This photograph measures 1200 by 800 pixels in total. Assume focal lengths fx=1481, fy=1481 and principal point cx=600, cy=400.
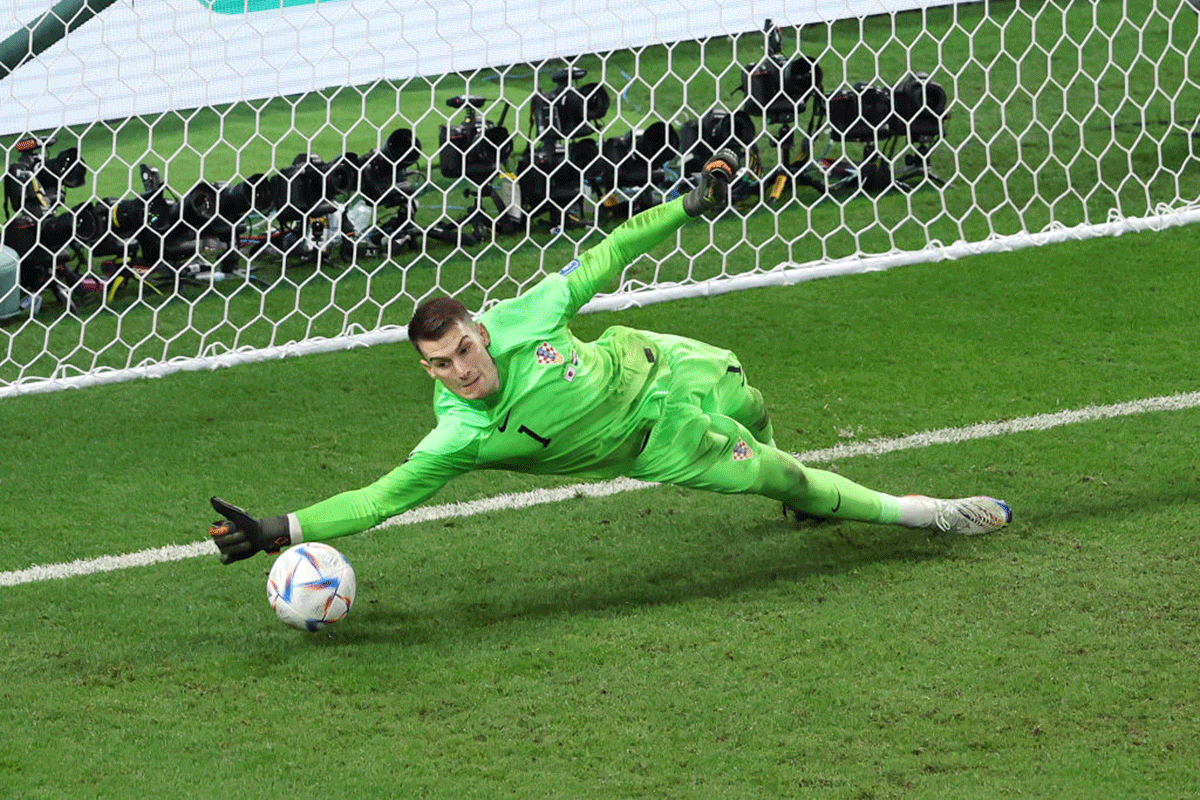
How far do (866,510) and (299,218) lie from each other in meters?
4.33

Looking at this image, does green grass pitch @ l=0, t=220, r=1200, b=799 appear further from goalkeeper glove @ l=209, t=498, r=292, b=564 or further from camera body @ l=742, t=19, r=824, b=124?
camera body @ l=742, t=19, r=824, b=124

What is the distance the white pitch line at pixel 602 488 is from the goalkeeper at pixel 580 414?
93cm

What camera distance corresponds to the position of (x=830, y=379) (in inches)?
256

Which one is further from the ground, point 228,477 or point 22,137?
point 22,137

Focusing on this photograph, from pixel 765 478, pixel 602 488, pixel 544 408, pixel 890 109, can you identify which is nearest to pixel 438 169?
pixel 890 109

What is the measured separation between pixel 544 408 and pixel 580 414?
12cm

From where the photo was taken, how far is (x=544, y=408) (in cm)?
429

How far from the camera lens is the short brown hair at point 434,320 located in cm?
405

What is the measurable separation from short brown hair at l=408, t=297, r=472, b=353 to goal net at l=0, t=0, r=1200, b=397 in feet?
9.47

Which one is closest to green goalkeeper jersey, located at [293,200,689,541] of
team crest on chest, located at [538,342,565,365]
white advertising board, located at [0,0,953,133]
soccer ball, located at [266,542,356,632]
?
team crest on chest, located at [538,342,565,365]

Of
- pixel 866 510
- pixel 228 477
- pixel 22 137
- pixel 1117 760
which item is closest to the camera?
pixel 1117 760

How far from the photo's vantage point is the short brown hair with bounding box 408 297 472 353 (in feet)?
13.3

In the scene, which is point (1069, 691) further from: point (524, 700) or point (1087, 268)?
point (1087, 268)

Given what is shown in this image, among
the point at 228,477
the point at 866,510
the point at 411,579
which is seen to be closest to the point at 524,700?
the point at 411,579
